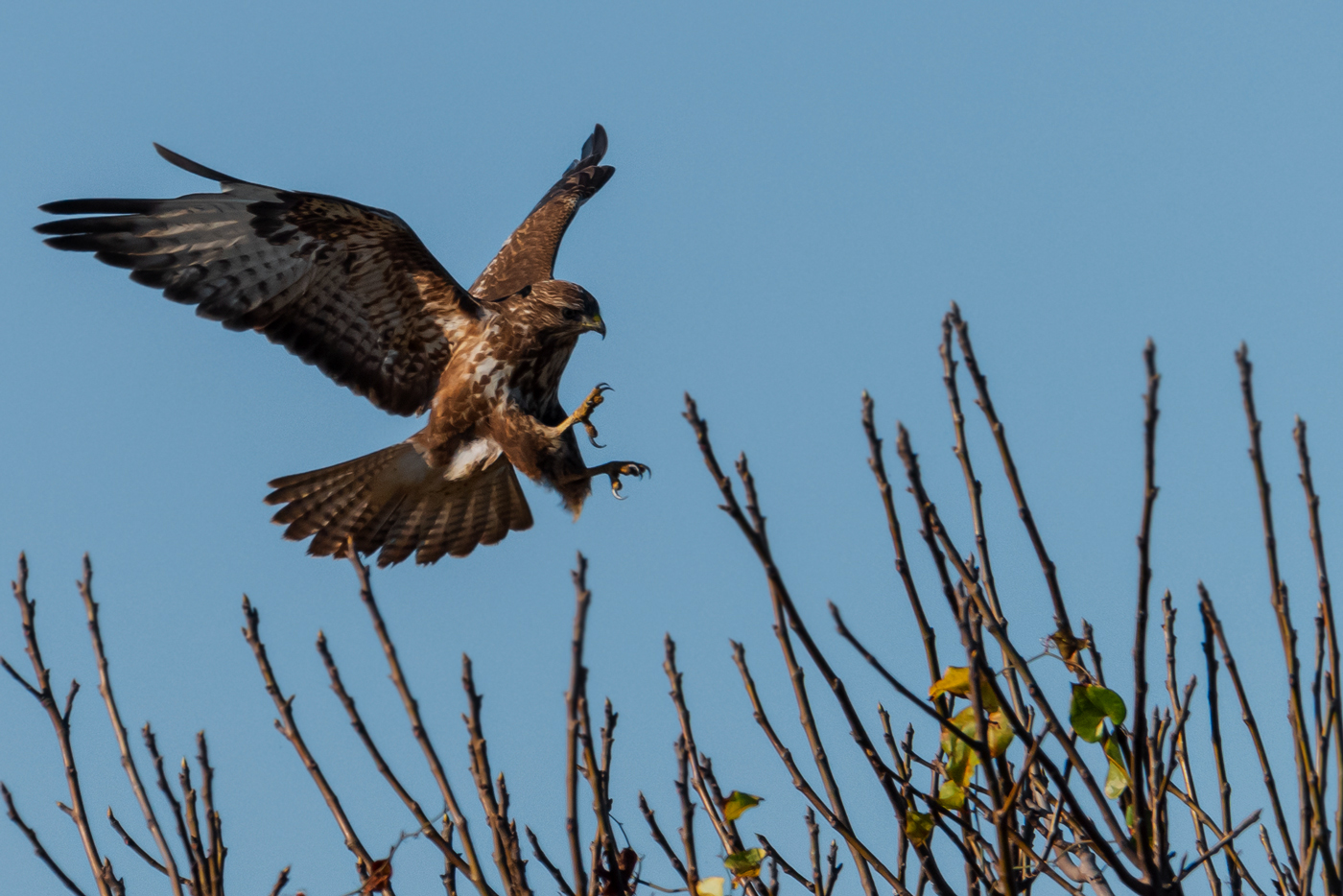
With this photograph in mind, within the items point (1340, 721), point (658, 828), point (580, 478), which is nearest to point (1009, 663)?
point (1340, 721)

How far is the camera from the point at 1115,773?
100 inches

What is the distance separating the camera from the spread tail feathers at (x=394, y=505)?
649 centimetres

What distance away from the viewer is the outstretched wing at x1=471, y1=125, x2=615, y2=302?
23.4 ft

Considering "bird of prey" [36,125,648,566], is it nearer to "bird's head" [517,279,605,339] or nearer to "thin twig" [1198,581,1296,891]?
"bird's head" [517,279,605,339]

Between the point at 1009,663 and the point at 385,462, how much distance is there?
438 cm

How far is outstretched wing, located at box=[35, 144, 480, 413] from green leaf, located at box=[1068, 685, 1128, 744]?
412 cm

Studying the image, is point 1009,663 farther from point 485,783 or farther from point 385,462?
point 385,462

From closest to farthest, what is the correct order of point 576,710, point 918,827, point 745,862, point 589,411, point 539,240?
point 576,710, point 918,827, point 745,862, point 589,411, point 539,240

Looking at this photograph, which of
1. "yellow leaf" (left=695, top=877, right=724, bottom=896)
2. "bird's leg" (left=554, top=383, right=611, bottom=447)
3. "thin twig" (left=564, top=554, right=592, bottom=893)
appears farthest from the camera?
"bird's leg" (left=554, top=383, right=611, bottom=447)

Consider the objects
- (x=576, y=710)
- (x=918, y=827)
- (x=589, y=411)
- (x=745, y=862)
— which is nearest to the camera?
(x=576, y=710)

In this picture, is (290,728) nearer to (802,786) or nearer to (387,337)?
(802,786)

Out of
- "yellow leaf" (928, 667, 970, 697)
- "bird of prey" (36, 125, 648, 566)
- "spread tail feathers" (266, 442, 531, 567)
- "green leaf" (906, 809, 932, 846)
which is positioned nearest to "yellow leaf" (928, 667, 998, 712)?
"yellow leaf" (928, 667, 970, 697)

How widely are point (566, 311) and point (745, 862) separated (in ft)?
12.0

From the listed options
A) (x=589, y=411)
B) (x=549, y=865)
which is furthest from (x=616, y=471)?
(x=549, y=865)
